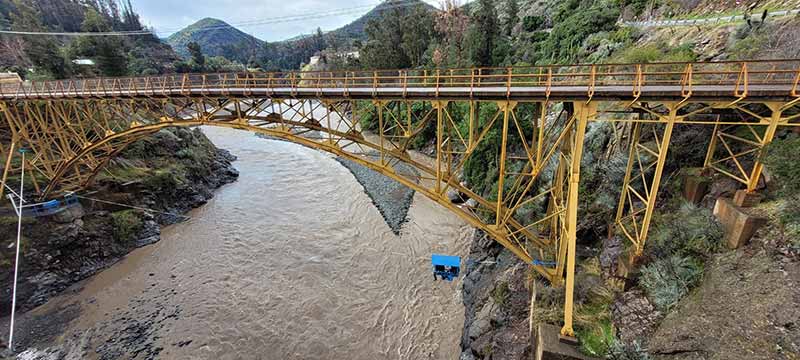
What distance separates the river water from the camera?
1158cm

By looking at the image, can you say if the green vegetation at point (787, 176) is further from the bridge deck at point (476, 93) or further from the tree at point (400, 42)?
the tree at point (400, 42)

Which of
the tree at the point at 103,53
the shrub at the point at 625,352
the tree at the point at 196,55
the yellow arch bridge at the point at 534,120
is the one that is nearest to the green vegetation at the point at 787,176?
the yellow arch bridge at the point at 534,120

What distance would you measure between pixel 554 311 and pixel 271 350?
984 cm

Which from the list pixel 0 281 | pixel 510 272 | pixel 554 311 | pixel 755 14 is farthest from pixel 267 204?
pixel 755 14

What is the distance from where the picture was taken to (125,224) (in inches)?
690

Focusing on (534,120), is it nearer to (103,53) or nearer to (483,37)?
(483,37)

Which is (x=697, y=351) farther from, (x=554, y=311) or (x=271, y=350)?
(x=271, y=350)

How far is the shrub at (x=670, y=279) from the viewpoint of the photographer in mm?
6531

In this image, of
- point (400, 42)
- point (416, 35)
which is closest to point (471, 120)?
point (416, 35)

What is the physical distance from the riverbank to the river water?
2.65ft

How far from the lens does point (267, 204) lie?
72.2 ft

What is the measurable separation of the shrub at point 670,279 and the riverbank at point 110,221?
20572 mm

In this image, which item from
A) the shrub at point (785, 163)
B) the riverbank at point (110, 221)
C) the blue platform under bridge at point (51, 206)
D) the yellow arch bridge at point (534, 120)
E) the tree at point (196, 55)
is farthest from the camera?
the tree at point (196, 55)

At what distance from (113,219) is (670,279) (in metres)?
24.7
